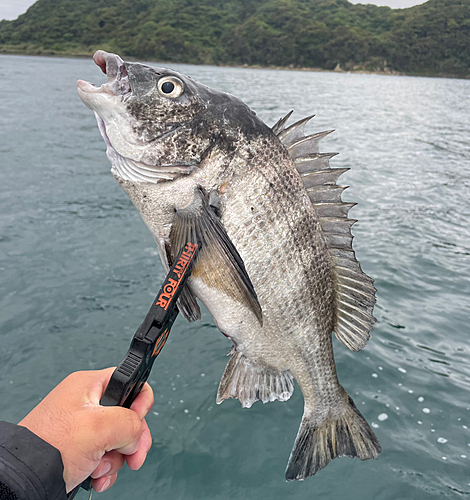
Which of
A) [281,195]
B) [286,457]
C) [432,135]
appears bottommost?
[286,457]

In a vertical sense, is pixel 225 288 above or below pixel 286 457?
above

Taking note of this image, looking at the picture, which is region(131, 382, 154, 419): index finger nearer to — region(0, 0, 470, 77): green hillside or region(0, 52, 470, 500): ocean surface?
region(0, 52, 470, 500): ocean surface

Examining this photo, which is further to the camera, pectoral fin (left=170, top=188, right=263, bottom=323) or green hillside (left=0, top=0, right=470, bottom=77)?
green hillside (left=0, top=0, right=470, bottom=77)

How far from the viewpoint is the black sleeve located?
1.06 metres

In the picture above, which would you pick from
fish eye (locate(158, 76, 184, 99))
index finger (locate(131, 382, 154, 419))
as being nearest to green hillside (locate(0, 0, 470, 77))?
fish eye (locate(158, 76, 184, 99))

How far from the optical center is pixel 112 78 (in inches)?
66.5

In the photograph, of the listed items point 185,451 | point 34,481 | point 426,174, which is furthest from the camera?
point 426,174

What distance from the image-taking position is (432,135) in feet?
60.4

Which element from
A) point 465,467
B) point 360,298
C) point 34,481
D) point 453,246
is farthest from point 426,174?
point 34,481

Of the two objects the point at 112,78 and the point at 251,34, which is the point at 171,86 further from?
the point at 251,34

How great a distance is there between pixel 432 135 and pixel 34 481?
20.9m

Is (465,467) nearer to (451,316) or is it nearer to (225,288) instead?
(451,316)

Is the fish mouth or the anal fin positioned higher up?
the fish mouth

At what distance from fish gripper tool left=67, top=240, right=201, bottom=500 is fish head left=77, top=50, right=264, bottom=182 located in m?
0.40
